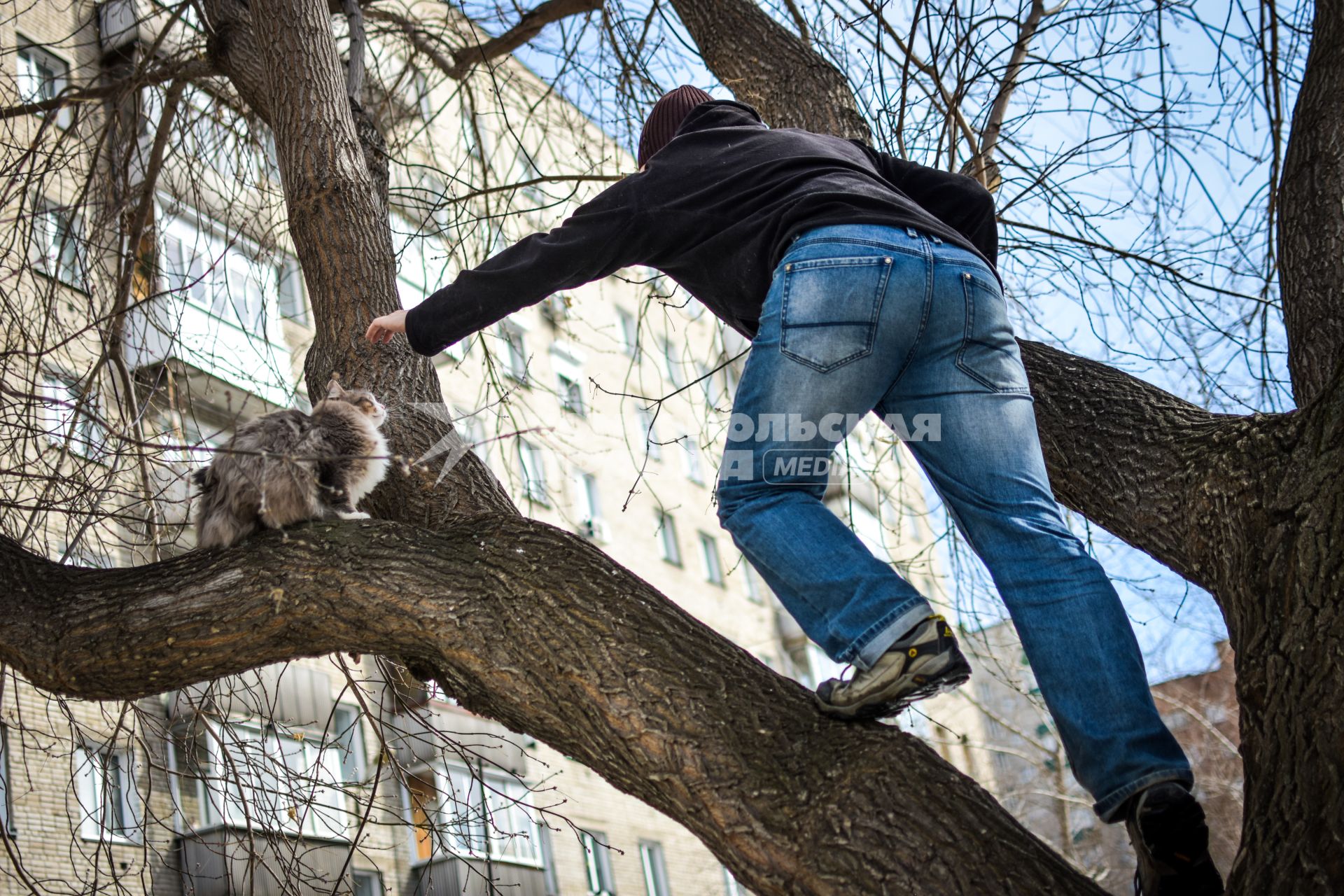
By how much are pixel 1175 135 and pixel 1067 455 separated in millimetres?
2891

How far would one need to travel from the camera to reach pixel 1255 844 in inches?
79.5

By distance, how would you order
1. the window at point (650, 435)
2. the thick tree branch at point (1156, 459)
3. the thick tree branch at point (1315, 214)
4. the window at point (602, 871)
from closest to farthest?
1. the thick tree branch at point (1156, 459)
2. the thick tree branch at point (1315, 214)
3. the window at point (650, 435)
4. the window at point (602, 871)

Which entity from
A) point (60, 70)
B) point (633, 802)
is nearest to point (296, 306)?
point (60, 70)

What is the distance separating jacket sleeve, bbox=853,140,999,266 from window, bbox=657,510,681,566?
1668cm

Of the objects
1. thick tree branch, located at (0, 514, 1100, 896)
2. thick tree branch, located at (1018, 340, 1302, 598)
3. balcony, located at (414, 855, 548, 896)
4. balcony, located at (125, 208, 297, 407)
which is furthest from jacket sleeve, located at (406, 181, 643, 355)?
balcony, located at (414, 855, 548, 896)

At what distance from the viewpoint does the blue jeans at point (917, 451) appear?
8.07 feet

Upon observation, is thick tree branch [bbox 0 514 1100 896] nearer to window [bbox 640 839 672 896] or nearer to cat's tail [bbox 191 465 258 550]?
cat's tail [bbox 191 465 258 550]

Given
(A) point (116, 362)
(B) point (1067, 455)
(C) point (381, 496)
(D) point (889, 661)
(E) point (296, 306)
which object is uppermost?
(E) point (296, 306)

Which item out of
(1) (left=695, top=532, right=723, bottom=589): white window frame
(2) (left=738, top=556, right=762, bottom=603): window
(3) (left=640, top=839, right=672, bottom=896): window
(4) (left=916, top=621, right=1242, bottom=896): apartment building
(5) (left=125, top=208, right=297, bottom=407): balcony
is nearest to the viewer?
(5) (left=125, top=208, right=297, bottom=407): balcony

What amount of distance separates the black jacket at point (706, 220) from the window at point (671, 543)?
16.8 m

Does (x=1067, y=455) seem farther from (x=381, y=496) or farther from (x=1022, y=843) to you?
(x=381, y=496)

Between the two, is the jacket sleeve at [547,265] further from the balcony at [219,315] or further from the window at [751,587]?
the window at [751,587]

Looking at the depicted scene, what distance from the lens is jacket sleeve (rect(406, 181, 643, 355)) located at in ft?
9.43

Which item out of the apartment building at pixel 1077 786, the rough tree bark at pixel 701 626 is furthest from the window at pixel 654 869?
the rough tree bark at pixel 701 626
